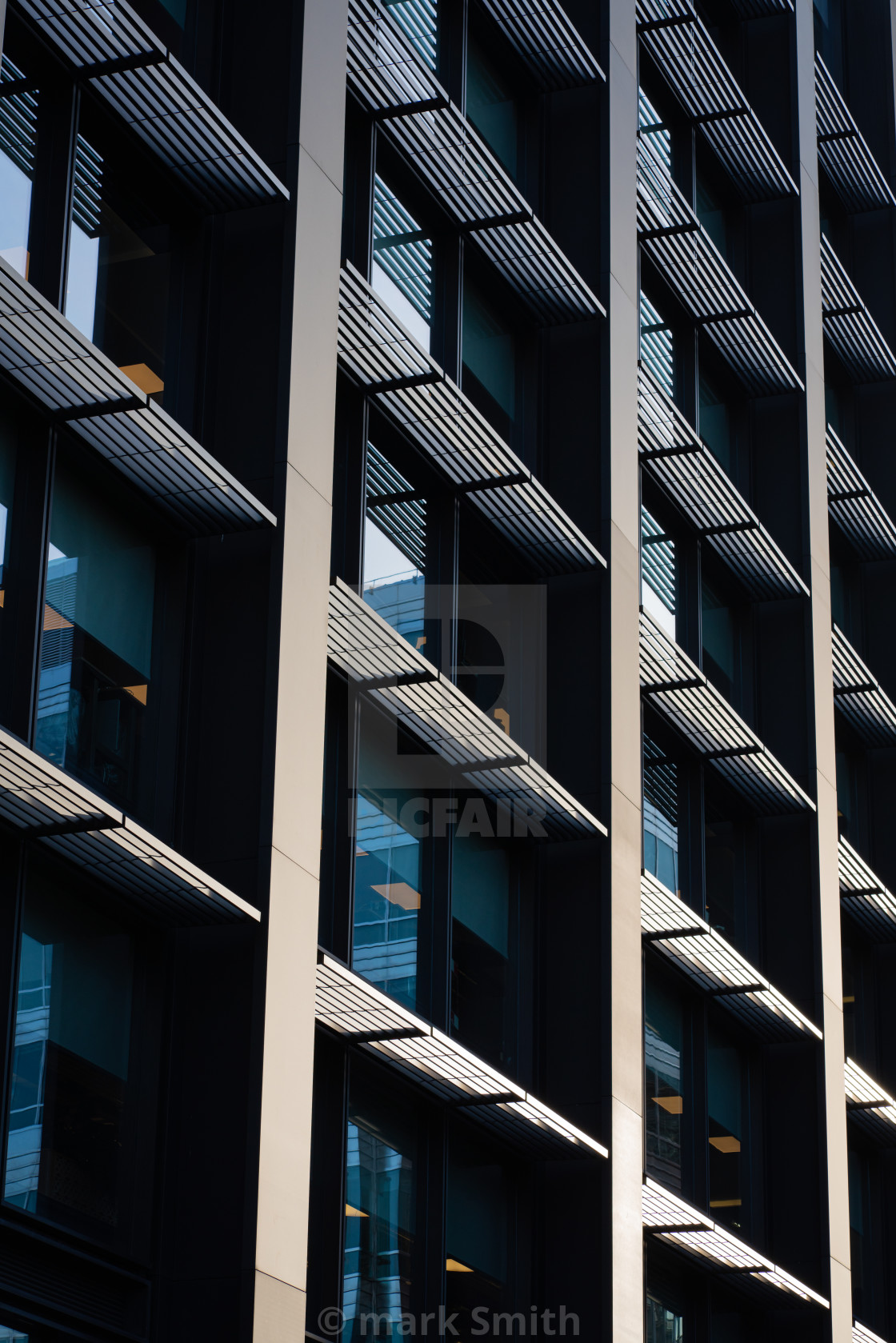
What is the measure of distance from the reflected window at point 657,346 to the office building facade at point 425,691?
15 cm

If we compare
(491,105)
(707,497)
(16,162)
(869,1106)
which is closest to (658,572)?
(707,497)

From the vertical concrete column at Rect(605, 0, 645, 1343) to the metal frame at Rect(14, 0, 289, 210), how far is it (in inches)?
308

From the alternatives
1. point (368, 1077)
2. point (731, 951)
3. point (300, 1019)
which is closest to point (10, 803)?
point (300, 1019)

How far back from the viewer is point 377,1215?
18.6m

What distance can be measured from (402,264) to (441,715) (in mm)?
5448

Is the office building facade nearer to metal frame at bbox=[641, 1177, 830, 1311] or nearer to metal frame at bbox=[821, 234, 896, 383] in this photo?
metal frame at bbox=[641, 1177, 830, 1311]

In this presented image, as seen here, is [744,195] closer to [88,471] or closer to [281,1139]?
[88,471]

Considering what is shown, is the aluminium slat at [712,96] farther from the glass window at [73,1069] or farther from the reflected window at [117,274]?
the glass window at [73,1069]


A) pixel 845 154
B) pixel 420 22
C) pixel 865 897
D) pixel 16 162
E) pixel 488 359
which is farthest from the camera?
pixel 845 154

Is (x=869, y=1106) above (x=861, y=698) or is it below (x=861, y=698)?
below

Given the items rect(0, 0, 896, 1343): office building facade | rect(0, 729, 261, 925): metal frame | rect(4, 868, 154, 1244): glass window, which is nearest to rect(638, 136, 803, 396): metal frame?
rect(0, 0, 896, 1343): office building facade

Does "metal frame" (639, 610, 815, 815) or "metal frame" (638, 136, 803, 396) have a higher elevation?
"metal frame" (638, 136, 803, 396)

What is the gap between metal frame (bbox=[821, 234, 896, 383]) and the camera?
35.6 m

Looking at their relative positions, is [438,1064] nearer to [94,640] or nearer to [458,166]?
[94,640]
